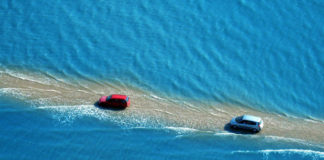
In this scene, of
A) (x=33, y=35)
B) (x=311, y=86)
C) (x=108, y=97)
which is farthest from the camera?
(x=33, y=35)

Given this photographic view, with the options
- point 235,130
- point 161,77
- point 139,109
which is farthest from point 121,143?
point 161,77

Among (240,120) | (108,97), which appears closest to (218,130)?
(240,120)

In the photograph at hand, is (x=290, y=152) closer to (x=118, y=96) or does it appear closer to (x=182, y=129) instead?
(x=182, y=129)

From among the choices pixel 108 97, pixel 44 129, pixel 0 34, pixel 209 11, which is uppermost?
pixel 209 11

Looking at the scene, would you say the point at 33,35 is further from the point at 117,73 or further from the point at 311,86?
the point at 311,86

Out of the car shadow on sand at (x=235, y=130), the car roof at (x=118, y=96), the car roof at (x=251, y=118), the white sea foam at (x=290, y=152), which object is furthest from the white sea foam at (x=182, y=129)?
the car roof at (x=118, y=96)

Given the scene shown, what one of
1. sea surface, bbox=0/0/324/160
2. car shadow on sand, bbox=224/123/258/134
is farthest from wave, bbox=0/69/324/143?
car shadow on sand, bbox=224/123/258/134
